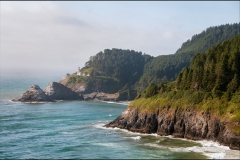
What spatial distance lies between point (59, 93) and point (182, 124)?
12015 cm

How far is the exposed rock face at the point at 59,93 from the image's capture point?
175 meters

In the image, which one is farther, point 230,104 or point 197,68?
point 197,68

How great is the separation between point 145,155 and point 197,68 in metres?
32.7

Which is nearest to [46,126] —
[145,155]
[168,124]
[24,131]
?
[24,131]

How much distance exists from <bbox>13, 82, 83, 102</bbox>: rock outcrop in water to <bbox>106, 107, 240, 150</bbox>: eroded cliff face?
8556 cm

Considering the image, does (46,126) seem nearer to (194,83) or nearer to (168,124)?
(168,124)

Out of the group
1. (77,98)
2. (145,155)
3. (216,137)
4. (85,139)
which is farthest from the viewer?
(77,98)

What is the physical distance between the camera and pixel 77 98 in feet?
612

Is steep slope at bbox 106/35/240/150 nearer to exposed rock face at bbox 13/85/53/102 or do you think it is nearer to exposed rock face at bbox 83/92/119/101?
exposed rock face at bbox 13/85/53/102

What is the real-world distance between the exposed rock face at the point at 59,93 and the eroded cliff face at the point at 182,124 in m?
98.0

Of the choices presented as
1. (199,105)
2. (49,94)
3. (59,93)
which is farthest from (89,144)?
(59,93)

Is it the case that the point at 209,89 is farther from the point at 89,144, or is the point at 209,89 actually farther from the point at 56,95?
the point at 56,95

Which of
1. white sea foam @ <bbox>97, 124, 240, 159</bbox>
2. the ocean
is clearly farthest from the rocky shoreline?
white sea foam @ <bbox>97, 124, 240, 159</bbox>

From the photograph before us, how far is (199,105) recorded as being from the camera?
6944 cm
